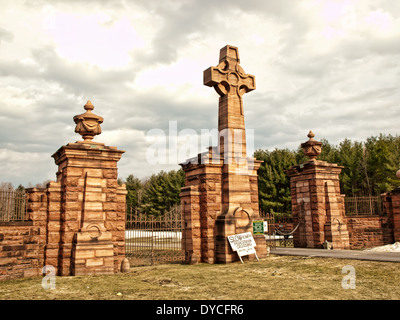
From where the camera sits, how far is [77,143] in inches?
393

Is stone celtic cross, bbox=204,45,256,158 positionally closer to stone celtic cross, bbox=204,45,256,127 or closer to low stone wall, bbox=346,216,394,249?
stone celtic cross, bbox=204,45,256,127

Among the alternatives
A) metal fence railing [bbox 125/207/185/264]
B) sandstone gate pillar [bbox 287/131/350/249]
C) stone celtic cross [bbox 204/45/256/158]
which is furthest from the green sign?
sandstone gate pillar [bbox 287/131/350/249]

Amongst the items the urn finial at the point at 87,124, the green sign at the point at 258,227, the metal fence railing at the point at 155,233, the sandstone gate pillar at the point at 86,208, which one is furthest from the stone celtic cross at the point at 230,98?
the urn finial at the point at 87,124

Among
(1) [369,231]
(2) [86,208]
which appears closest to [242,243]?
(2) [86,208]

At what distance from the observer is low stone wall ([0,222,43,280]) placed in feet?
28.8

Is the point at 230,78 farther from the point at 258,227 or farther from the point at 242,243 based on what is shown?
the point at 242,243

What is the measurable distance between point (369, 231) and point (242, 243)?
775cm

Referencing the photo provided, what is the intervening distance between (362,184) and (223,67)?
35330mm

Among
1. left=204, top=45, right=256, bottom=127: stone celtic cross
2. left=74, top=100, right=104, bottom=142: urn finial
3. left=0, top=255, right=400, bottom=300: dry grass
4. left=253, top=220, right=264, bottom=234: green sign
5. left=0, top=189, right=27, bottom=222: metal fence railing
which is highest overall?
left=204, top=45, right=256, bottom=127: stone celtic cross

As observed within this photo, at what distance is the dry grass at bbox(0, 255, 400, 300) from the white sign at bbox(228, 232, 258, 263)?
3.15ft

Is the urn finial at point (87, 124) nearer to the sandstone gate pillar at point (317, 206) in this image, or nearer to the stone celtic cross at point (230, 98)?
the stone celtic cross at point (230, 98)

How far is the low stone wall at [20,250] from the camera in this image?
345 inches

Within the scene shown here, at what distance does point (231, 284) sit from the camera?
7.48m

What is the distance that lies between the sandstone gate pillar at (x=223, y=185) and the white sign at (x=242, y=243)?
0.20m
